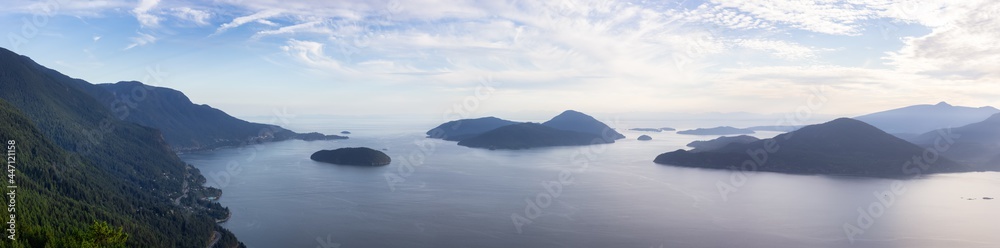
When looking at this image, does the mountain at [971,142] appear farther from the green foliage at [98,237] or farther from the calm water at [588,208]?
the green foliage at [98,237]

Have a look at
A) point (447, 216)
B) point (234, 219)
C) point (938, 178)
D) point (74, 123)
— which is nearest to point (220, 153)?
point (74, 123)

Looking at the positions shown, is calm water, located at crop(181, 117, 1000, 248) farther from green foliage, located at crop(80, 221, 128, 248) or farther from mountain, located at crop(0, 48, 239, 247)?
green foliage, located at crop(80, 221, 128, 248)

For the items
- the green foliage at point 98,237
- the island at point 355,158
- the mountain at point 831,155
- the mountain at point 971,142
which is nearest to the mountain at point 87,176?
the green foliage at point 98,237

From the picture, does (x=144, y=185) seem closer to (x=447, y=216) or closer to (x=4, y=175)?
(x=4, y=175)

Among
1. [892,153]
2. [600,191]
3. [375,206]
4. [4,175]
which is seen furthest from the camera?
[892,153]

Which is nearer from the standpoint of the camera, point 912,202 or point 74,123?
point 912,202

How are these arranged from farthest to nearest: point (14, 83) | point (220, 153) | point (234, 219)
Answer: point (220, 153) < point (14, 83) < point (234, 219)
